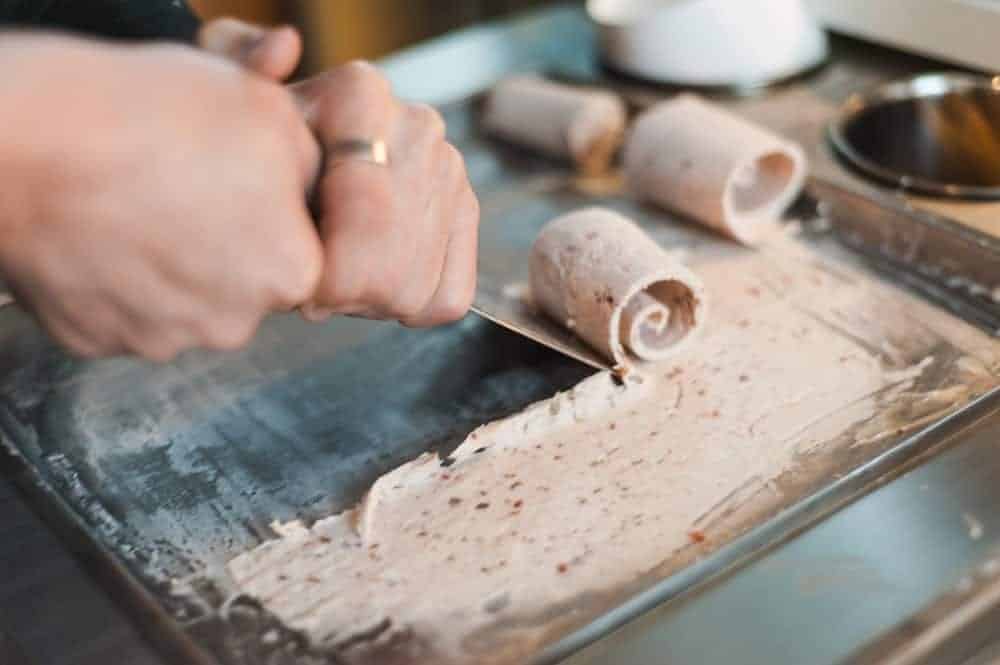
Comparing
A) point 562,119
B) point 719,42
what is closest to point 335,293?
point 562,119

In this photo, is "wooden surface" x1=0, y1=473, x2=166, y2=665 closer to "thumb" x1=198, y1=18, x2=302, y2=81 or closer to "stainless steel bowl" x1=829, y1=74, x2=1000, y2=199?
"thumb" x1=198, y1=18, x2=302, y2=81

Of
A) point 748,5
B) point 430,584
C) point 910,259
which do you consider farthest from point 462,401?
point 748,5

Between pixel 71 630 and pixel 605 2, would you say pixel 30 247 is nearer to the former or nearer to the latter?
pixel 71 630

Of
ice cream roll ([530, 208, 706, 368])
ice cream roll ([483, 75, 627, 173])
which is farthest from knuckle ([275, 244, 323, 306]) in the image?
ice cream roll ([483, 75, 627, 173])

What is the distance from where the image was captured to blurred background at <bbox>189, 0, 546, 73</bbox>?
1721 mm

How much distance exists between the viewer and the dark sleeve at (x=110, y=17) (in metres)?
0.98

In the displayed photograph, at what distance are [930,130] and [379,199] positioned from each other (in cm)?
82

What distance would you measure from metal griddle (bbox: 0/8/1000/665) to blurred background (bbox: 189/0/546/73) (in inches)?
24.2

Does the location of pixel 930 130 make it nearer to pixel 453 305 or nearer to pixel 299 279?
pixel 453 305

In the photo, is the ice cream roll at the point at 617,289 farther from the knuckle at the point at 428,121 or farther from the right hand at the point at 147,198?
the right hand at the point at 147,198

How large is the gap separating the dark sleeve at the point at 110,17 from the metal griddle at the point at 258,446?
0.27 meters

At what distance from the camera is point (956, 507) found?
32.6 inches

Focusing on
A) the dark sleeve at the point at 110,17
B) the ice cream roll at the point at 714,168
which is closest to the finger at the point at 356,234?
the dark sleeve at the point at 110,17

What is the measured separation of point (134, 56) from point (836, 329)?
0.67 m
